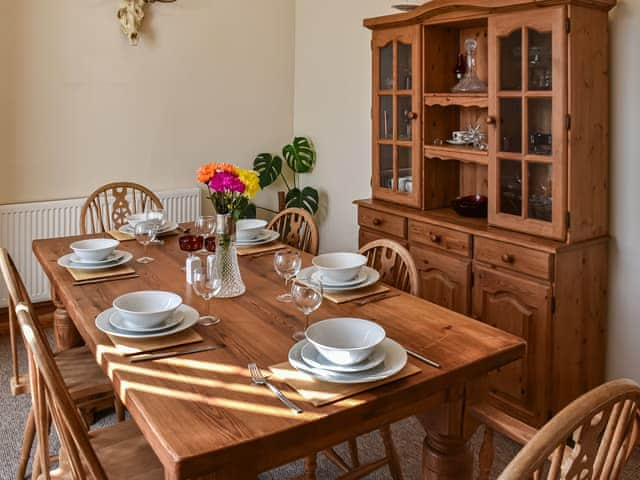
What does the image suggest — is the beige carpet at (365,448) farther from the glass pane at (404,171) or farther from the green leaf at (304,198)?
the green leaf at (304,198)

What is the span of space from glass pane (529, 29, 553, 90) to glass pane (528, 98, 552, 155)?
0.20 feet

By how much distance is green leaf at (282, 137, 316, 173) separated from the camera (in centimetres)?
470

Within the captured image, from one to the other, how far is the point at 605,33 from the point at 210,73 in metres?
2.57

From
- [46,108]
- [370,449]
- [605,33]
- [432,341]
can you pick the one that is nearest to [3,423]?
[370,449]

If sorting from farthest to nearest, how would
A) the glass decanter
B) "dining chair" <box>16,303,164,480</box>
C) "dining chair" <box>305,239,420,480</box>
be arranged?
the glass decanter → "dining chair" <box>305,239,420,480</box> → "dining chair" <box>16,303,164,480</box>

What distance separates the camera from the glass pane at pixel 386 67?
348 centimetres

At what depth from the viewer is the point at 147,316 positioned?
6.00ft

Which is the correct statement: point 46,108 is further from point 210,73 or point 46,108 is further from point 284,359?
point 284,359

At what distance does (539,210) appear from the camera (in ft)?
9.10

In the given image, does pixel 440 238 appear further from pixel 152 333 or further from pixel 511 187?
pixel 152 333

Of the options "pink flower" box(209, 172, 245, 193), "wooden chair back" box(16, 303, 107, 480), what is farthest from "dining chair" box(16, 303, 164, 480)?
"pink flower" box(209, 172, 245, 193)

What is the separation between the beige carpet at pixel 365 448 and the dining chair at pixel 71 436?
91 cm

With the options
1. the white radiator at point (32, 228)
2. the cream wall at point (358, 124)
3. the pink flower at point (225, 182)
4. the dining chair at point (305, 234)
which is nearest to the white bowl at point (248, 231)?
the dining chair at point (305, 234)

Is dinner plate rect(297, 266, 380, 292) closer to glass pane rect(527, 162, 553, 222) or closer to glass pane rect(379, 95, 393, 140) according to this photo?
glass pane rect(527, 162, 553, 222)
